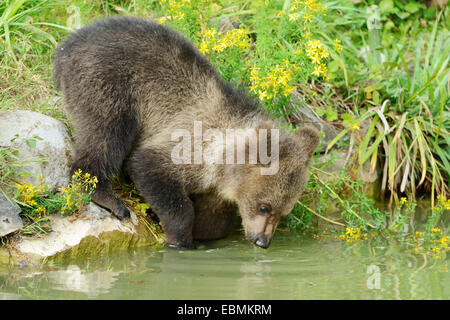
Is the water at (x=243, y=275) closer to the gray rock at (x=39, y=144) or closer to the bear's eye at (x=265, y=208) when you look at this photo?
the bear's eye at (x=265, y=208)

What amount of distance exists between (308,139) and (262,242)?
1128 millimetres

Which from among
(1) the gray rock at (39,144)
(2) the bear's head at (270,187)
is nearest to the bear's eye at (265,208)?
(2) the bear's head at (270,187)

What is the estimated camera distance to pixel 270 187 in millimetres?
6324

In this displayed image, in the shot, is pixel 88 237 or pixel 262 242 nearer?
pixel 88 237

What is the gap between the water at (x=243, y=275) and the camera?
496 cm

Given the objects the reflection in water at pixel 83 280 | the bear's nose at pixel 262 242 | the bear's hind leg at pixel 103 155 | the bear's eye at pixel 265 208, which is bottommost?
the bear's nose at pixel 262 242

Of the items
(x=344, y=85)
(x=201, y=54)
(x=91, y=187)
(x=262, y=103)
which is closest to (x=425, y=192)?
(x=344, y=85)

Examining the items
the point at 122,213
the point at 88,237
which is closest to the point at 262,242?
the point at 122,213

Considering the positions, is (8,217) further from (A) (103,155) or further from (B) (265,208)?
(B) (265,208)

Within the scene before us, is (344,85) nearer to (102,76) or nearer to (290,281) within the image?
(102,76)

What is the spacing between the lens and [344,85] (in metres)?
9.41

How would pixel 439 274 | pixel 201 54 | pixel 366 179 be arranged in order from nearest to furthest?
pixel 439 274, pixel 201 54, pixel 366 179

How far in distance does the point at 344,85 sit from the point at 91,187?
448 cm

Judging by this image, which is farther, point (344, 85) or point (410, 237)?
point (344, 85)
